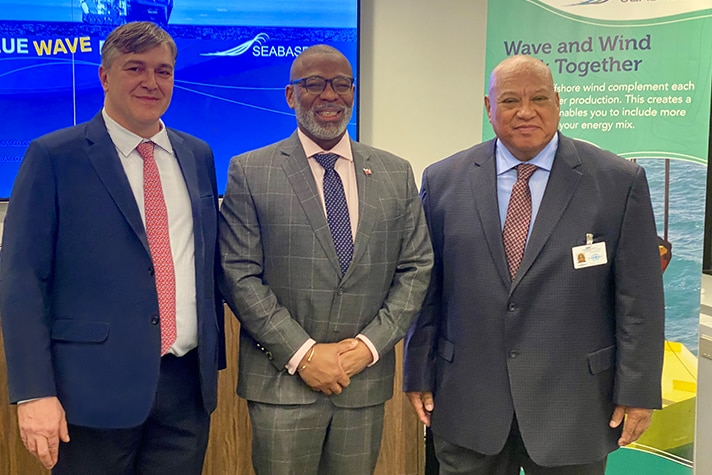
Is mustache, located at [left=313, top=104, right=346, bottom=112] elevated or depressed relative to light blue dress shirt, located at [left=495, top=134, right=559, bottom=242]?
elevated

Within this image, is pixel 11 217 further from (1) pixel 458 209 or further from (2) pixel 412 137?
(2) pixel 412 137

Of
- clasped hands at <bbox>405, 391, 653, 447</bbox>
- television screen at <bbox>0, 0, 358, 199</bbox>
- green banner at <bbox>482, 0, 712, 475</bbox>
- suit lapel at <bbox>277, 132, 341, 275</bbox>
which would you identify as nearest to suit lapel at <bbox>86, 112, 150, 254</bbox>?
suit lapel at <bbox>277, 132, 341, 275</bbox>

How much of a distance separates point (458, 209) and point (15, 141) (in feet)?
6.94

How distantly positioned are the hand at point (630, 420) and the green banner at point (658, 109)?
105 centimetres

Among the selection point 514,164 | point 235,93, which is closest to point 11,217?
point 514,164

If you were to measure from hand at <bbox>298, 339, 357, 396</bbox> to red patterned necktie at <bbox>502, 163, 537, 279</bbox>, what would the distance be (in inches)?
19.6

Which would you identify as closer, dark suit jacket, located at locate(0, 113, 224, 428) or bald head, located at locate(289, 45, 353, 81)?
dark suit jacket, located at locate(0, 113, 224, 428)

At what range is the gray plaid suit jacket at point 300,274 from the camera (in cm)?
192

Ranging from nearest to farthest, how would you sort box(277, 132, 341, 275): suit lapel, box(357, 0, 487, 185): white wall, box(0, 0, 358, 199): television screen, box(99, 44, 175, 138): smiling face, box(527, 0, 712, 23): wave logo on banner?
box(99, 44, 175, 138): smiling face < box(277, 132, 341, 275): suit lapel < box(527, 0, 712, 23): wave logo on banner < box(0, 0, 358, 199): television screen < box(357, 0, 487, 185): white wall

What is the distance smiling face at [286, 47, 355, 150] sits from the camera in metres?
1.99

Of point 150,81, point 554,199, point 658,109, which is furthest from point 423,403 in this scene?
point 658,109

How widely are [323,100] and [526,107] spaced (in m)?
0.56

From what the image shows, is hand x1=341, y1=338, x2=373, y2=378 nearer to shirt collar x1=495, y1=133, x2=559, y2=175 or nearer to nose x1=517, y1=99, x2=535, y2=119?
shirt collar x1=495, y1=133, x2=559, y2=175

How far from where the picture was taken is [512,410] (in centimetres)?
195
